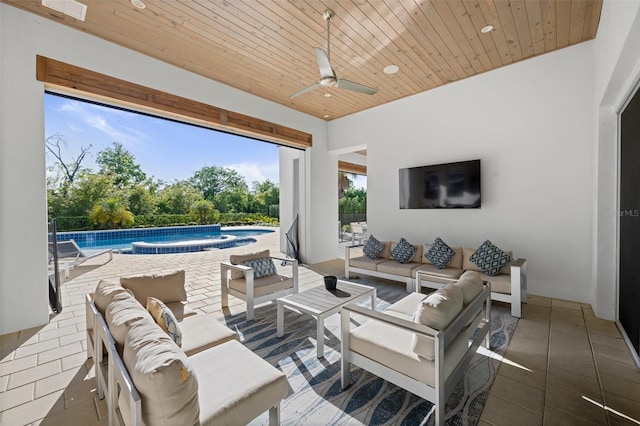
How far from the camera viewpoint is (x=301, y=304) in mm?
2637

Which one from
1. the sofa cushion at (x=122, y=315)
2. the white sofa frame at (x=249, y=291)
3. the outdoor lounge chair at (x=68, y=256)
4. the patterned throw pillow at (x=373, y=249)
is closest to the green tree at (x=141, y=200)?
the outdoor lounge chair at (x=68, y=256)

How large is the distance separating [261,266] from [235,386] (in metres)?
2.24

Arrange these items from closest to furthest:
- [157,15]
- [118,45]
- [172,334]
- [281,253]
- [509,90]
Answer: [172,334] → [157,15] → [118,45] → [509,90] → [281,253]

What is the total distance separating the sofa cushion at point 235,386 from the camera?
4.01ft

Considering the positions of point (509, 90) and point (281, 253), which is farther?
point (281, 253)

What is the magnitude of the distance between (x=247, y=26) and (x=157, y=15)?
0.95 meters

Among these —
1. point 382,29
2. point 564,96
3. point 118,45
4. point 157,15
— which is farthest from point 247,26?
point 564,96

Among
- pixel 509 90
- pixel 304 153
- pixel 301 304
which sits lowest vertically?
pixel 301 304

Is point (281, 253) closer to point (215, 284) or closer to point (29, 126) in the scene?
point (215, 284)

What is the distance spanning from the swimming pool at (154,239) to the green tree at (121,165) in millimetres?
3529

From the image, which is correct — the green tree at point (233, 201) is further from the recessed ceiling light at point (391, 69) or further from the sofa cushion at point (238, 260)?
the recessed ceiling light at point (391, 69)

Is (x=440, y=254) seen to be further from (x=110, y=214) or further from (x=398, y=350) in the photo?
(x=110, y=214)

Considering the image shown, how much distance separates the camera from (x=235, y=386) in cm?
136

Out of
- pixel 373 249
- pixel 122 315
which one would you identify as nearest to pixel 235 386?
pixel 122 315
